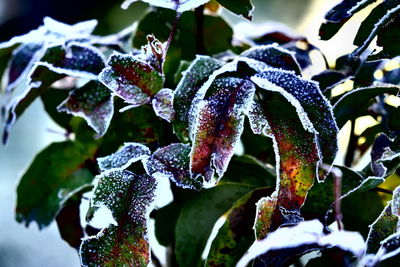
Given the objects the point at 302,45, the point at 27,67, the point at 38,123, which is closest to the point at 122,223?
the point at 27,67

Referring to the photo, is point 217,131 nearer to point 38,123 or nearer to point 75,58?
point 75,58

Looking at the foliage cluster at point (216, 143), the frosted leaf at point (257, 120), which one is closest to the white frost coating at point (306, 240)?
the foliage cluster at point (216, 143)

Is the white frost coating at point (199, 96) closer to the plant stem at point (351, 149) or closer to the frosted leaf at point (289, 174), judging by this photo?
the frosted leaf at point (289, 174)

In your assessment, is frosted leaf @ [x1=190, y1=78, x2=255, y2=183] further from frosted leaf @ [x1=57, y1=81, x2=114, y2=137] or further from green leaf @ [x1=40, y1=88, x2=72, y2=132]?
green leaf @ [x1=40, y1=88, x2=72, y2=132]

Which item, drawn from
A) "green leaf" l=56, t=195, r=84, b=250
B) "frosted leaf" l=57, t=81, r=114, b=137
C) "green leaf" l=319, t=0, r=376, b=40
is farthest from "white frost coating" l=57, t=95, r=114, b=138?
"green leaf" l=319, t=0, r=376, b=40

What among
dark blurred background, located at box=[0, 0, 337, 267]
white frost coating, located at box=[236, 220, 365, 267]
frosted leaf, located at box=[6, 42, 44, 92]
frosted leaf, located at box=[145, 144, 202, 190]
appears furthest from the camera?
dark blurred background, located at box=[0, 0, 337, 267]

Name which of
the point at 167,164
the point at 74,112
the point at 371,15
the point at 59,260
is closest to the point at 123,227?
the point at 167,164

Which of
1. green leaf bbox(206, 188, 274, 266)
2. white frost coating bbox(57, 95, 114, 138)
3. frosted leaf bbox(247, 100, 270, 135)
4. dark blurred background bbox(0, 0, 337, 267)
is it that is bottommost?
dark blurred background bbox(0, 0, 337, 267)
